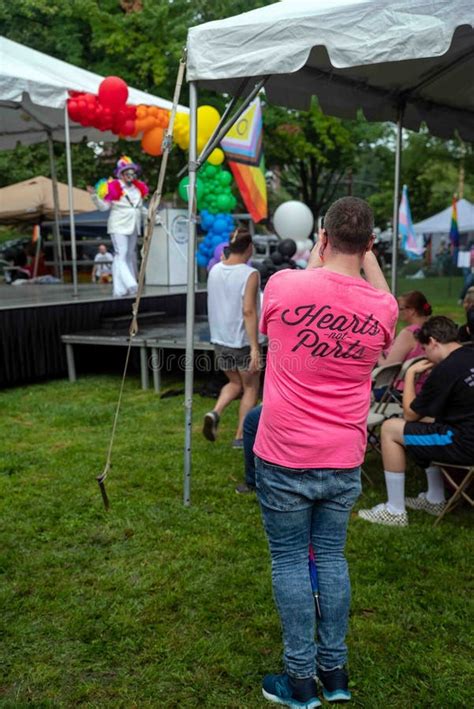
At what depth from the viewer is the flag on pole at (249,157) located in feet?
42.9

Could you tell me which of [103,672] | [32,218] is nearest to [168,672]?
[103,672]

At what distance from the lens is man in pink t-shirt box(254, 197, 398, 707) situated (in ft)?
7.53

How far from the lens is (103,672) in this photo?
2.78m

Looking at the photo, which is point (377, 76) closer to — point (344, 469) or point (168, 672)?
point (344, 469)

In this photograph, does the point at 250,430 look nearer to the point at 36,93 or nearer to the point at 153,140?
the point at 36,93

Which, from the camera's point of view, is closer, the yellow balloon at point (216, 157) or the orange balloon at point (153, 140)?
the orange balloon at point (153, 140)

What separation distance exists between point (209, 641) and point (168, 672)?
0.87 ft

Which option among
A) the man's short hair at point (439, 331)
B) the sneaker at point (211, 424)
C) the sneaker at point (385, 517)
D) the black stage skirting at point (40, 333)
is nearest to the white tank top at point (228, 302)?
the sneaker at point (211, 424)

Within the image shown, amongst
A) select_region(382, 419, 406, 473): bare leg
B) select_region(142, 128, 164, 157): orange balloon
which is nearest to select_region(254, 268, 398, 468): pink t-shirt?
select_region(382, 419, 406, 473): bare leg

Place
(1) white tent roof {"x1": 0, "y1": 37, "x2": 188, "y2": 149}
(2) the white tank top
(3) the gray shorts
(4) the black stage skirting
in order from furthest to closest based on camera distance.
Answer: (1) white tent roof {"x1": 0, "y1": 37, "x2": 188, "y2": 149} → (4) the black stage skirting → (3) the gray shorts → (2) the white tank top

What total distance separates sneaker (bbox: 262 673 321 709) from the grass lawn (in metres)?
0.07

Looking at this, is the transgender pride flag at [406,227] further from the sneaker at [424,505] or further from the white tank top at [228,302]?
the sneaker at [424,505]

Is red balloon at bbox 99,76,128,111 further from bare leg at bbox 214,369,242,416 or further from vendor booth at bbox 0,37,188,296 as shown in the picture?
bare leg at bbox 214,369,242,416

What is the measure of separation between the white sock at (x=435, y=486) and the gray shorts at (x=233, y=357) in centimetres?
161
